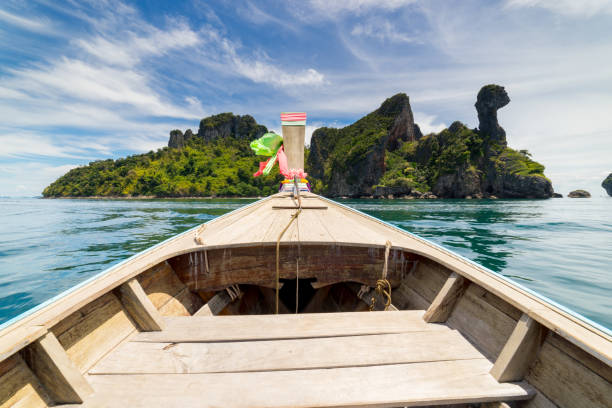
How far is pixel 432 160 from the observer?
63562 mm

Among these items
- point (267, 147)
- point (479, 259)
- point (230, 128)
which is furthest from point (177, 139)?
point (479, 259)

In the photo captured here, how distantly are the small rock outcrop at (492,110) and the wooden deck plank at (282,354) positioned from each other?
7260 cm

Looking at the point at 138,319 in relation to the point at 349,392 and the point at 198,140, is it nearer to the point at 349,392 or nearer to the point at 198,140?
the point at 349,392

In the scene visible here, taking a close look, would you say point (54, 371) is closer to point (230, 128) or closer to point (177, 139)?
point (230, 128)

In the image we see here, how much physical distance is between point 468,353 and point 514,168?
67.0 meters

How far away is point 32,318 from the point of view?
1.16m

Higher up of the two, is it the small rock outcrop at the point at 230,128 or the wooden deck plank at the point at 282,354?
the small rock outcrop at the point at 230,128

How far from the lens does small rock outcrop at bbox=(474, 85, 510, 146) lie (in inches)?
2275

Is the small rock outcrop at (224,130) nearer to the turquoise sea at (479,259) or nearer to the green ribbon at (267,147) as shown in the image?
the turquoise sea at (479,259)

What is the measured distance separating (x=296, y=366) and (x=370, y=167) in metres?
64.3

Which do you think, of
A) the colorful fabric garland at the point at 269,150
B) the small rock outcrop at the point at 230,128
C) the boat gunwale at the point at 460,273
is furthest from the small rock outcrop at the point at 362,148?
the boat gunwale at the point at 460,273

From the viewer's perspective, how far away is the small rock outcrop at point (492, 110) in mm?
57781

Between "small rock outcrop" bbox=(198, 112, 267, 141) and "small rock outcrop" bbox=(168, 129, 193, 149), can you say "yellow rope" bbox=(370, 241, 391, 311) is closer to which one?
"small rock outcrop" bbox=(198, 112, 267, 141)

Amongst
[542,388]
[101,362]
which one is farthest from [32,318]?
[542,388]
